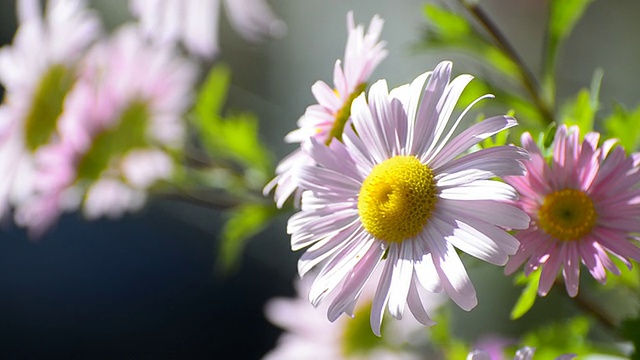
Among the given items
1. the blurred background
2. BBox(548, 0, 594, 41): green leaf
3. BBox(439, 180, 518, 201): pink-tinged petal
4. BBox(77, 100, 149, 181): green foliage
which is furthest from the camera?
the blurred background

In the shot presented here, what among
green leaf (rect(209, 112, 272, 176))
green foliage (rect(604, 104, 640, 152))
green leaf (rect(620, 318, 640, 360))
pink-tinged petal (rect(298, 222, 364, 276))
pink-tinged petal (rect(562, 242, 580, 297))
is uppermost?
green leaf (rect(209, 112, 272, 176))

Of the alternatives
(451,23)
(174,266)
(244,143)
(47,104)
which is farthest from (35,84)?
(174,266)

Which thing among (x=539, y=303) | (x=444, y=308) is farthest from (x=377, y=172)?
(x=539, y=303)

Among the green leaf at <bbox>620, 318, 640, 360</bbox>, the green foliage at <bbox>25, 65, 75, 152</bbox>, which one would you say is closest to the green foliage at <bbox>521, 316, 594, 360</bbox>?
the green leaf at <bbox>620, 318, 640, 360</bbox>

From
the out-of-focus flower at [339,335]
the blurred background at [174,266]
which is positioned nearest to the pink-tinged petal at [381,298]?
the out-of-focus flower at [339,335]

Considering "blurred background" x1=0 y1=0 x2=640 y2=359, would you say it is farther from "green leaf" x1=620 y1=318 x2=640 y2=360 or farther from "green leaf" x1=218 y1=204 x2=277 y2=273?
"green leaf" x1=620 y1=318 x2=640 y2=360

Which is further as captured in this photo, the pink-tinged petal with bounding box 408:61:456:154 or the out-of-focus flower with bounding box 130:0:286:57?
the out-of-focus flower with bounding box 130:0:286:57

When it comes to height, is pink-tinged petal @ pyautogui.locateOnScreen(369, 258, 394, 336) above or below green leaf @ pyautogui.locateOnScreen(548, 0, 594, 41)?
below

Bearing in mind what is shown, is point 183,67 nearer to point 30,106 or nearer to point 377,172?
point 30,106

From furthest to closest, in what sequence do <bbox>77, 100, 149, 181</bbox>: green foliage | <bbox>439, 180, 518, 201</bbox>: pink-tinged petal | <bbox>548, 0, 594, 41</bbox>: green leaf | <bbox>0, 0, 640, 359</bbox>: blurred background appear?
<bbox>0, 0, 640, 359</bbox>: blurred background
<bbox>77, 100, 149, 181</bbox>: green foliage
<bbox>548, 0, 594, 41</bbox>: green leaf
<bbox>439, 180, 518, 201</bbox>: pink-tinged petal
